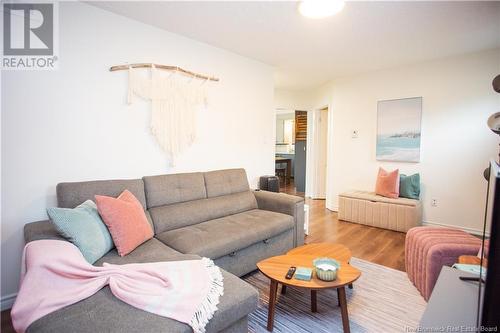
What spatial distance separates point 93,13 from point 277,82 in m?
3.49

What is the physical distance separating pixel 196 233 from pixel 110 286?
0.91m

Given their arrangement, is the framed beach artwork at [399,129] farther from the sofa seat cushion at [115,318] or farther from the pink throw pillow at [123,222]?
the pink throw pillow at [123,222]

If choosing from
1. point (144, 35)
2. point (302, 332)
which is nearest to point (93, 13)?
point (144, 35)

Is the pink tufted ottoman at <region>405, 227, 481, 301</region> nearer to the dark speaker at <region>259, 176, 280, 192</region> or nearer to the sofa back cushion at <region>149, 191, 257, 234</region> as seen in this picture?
the sofa back cushion at <region>149, 191, 257, 234</region>

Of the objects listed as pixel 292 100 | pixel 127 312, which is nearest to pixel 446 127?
pixel 292 100

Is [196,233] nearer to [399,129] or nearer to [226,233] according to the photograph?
[226,233]

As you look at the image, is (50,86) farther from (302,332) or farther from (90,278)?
(302,332)

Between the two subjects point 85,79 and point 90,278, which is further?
point 85,79

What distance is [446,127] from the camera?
12.3ft

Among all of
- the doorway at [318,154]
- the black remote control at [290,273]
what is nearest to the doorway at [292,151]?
the doorway at [318,154]

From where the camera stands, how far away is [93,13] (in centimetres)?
230

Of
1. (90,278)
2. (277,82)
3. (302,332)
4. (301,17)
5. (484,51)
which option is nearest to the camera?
(90,278)


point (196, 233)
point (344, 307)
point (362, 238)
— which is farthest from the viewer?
point (362, 238)

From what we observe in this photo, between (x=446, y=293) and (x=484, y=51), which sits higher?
(x=484, y=51)
